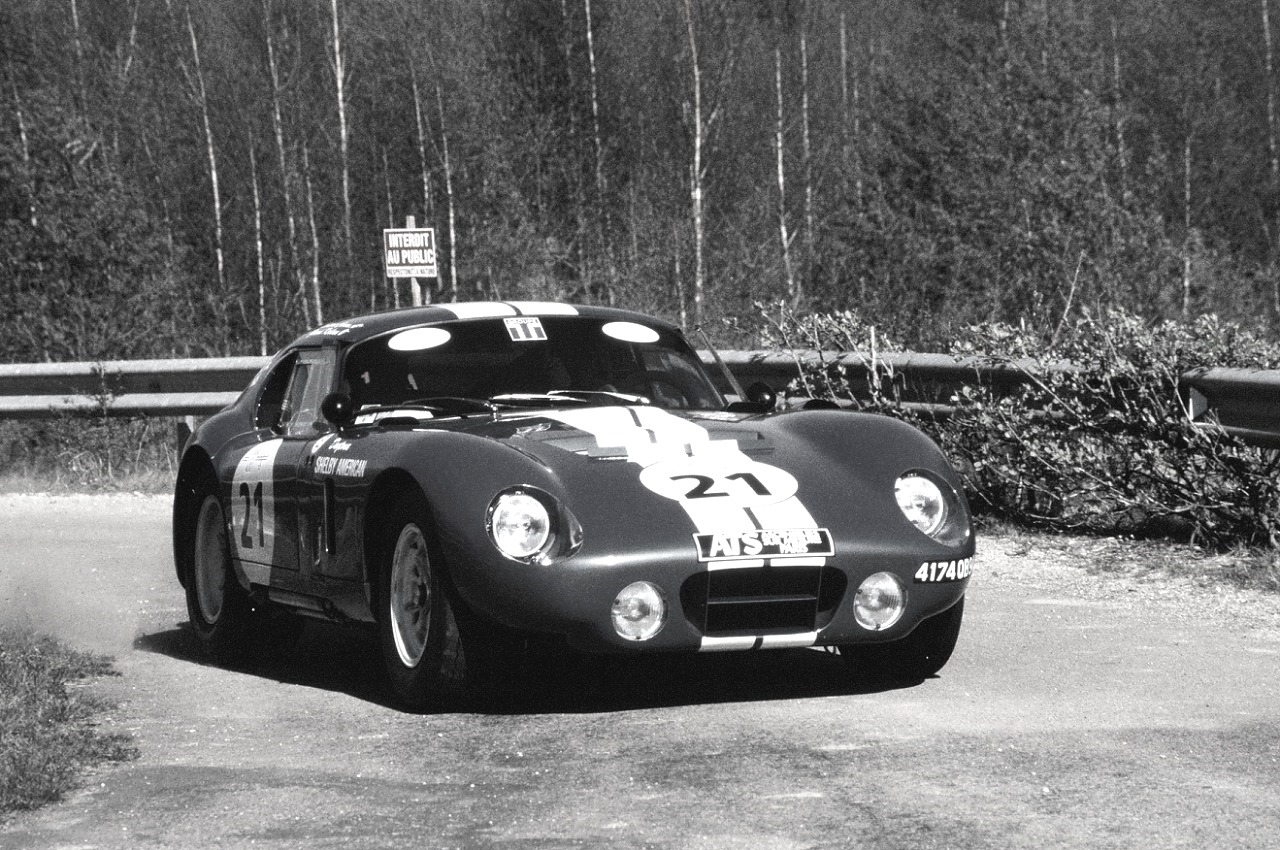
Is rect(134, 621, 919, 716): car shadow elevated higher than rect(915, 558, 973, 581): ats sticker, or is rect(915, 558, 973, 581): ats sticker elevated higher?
rect(915, 558, 973, 581): ats sticker

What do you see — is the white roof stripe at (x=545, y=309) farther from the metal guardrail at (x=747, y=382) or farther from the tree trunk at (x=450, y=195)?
the tree trunk at (x=450, y=195)

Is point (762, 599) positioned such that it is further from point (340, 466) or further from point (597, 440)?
point (340, 466)

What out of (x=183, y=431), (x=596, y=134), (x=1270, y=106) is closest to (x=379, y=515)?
(x=183, y=431)

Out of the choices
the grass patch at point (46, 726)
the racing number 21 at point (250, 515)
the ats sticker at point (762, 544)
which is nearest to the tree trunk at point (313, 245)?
the racing number 21 at point (250, 515)

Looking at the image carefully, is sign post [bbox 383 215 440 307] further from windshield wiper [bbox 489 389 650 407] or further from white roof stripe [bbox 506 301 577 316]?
windshield wiper [bbox 489 389 650 407]

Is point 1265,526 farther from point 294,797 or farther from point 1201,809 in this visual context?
point 294,797

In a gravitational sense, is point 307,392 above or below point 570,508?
above

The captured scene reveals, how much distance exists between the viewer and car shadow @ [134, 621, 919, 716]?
614 cm

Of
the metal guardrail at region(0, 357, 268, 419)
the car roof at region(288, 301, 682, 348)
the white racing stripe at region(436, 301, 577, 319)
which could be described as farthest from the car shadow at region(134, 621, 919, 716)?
the metal guardrail at region(0, 357, 268, 419)

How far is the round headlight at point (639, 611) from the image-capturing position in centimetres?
578

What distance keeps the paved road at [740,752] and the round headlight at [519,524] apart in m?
0.54

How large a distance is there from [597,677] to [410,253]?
15870mm

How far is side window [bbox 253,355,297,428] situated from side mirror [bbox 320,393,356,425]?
1.17m

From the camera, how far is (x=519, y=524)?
588 cm
